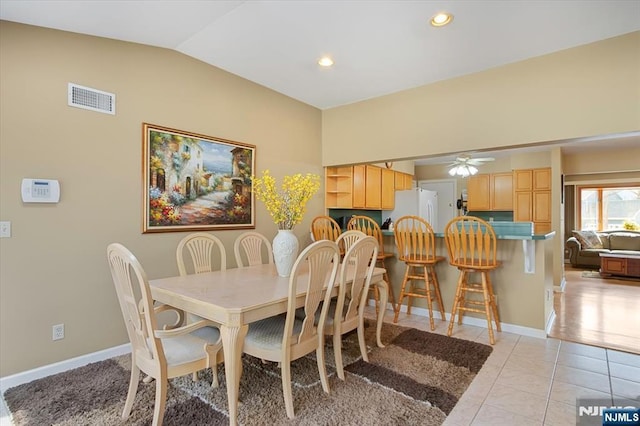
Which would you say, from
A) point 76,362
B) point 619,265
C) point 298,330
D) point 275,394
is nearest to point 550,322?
point 298,330

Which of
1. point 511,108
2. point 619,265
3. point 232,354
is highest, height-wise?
point 511,108

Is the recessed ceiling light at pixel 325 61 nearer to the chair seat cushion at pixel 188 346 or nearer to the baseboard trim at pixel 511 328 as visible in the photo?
the chair seat cushion at pixel 188 346

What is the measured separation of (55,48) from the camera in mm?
2445

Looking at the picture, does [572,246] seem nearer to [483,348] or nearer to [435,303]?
[435,303]

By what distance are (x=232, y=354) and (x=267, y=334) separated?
394mm

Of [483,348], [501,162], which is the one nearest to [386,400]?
[483,348]

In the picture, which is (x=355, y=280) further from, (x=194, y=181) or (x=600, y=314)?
(x=600, y=314)

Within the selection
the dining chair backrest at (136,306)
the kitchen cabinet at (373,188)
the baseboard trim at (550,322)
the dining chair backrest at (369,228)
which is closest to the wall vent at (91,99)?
the dining chair backrest at (136,306)

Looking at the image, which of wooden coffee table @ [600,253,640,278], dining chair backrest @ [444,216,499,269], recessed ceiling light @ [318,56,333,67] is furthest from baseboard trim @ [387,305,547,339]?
wooden coffee table @ [600,253,640,278]

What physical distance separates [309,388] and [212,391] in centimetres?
64

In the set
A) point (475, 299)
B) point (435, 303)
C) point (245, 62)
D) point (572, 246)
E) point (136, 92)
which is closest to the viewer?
point (136, 92)

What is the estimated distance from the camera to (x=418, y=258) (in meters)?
3.66

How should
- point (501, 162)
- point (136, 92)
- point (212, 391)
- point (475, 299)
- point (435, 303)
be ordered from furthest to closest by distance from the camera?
point (501, 162)
point (435, 303)
point (475, 299)
point (136, 92)
point (212, 391)

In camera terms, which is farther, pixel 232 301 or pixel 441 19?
pixel 441 19
